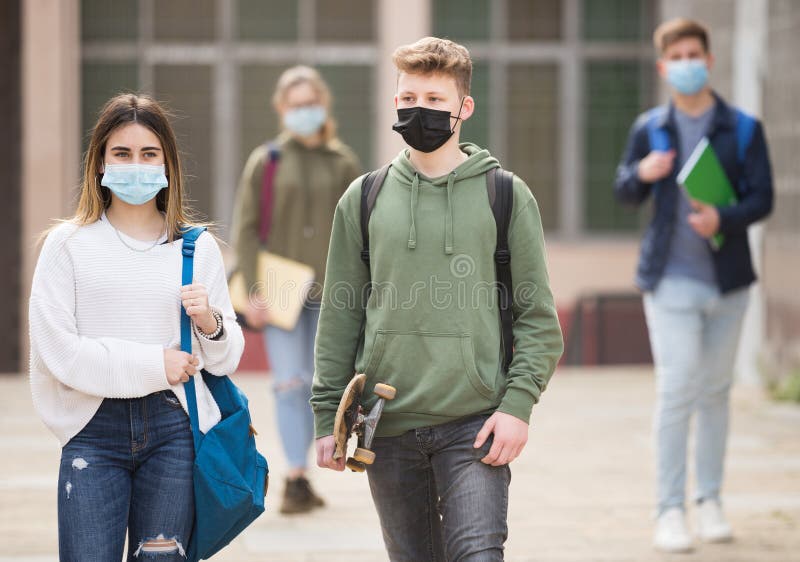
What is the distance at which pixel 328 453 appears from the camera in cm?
397

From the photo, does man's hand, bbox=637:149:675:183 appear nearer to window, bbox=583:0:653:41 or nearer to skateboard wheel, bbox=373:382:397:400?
skateboard wheel, bbox=373:382:397:400

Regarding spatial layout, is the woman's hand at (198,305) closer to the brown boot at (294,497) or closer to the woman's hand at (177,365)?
the woman's hand at (177,365)

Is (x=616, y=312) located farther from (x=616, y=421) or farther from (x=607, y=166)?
(x=616, y=421)

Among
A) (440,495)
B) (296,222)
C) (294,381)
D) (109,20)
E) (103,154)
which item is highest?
(109,20)

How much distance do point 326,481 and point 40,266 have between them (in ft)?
13.5

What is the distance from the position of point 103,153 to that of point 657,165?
2.90 meters

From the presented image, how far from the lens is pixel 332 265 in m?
4.07

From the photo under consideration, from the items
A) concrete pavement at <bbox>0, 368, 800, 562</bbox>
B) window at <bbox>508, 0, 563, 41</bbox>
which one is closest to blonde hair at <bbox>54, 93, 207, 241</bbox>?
concrete pavement at <bbox>0, 368, 800, 562</bbox>

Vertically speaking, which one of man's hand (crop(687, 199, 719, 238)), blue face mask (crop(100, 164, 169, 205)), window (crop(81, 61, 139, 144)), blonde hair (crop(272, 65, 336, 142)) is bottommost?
man's hand (crop(687, 199, 719, 238))

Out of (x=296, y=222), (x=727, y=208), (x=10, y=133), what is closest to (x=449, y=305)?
(x=727, y=208)

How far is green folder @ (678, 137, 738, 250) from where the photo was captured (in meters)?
5.99

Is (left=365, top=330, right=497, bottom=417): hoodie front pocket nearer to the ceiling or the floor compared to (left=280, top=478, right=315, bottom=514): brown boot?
nearer to the ceiling

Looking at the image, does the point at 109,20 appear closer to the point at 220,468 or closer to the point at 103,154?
the point at 103,154

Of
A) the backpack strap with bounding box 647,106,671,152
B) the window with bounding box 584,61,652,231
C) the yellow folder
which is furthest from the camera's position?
the window with bounding box 584,61,652,231
